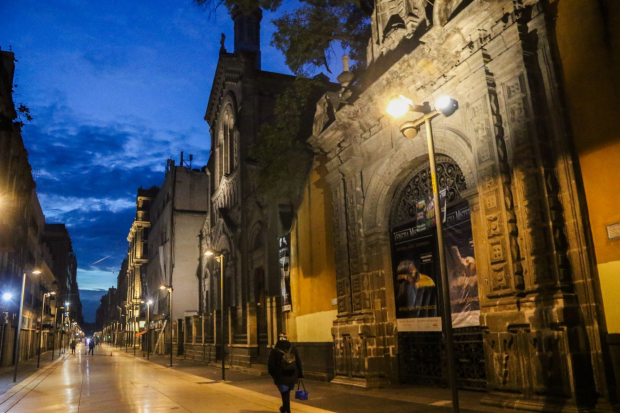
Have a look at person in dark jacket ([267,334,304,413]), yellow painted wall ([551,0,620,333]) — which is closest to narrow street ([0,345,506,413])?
person in dark jacket ([267,334,304,413])

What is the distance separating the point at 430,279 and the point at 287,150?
1050 centimetres

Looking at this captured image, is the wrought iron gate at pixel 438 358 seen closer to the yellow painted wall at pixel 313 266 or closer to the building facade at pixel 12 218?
the yellow painted wall at pixel 313 266

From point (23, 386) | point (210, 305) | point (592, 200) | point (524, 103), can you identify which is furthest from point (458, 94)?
point (210, 305)

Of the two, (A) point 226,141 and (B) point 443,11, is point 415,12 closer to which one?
(B) point 443,11

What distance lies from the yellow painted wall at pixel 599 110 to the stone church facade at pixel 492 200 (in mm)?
226

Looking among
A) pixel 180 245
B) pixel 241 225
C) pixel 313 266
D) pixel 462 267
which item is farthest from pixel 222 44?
pixel 462 267

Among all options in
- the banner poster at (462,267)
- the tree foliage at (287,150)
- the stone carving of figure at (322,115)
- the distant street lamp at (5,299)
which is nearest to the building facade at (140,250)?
the distant street lamp at (5,299)

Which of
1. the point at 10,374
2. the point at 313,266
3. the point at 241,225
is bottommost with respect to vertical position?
the point at 10,374

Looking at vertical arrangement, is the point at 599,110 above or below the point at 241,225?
below

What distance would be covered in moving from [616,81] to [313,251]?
12597mm

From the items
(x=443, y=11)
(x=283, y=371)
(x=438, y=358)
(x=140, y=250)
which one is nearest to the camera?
(x=283, y=371)

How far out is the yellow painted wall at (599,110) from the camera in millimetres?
9156

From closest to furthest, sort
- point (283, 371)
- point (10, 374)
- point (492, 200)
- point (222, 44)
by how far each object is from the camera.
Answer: point (283, 371)
point (492, 200)
point (10, 374)
point (222, 44)

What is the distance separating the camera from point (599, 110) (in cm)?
962
